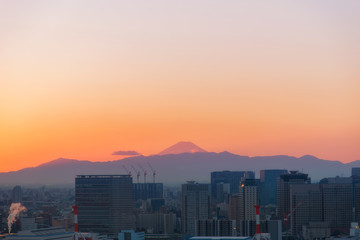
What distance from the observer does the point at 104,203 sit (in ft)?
323

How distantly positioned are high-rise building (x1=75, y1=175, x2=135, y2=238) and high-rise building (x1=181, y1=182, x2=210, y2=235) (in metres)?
7.56

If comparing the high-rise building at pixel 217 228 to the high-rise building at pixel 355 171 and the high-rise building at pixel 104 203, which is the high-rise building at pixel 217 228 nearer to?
the high-rise building at pixel 104 203

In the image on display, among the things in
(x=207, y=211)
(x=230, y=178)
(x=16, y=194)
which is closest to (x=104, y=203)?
(x=207, y=211)

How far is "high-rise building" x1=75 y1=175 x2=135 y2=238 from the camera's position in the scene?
96.3 metres

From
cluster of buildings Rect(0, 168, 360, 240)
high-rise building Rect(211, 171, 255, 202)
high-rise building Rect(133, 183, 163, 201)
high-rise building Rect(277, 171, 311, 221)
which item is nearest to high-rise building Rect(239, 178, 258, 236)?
cluster of buildings Rect(0, 168, 360, 240)

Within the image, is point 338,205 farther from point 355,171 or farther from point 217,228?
point 355,171

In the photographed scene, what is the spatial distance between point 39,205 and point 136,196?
2040 cm

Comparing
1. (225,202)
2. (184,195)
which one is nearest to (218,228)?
(184,195)

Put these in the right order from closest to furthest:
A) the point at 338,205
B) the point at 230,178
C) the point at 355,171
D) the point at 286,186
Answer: the point at 338,205 → the point at 286,186 → the point at 355,171 → the point at 230,178

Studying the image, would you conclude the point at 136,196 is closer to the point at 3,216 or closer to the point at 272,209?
the point at 272,209

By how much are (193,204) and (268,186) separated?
33.3 meters

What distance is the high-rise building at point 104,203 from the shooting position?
96312mm

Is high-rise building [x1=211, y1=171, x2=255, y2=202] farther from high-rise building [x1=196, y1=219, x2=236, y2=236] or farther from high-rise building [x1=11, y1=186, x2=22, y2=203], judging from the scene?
high-rise building [x1=196, y1=219, x2=236, y2=236]

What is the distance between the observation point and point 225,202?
122438 mm
